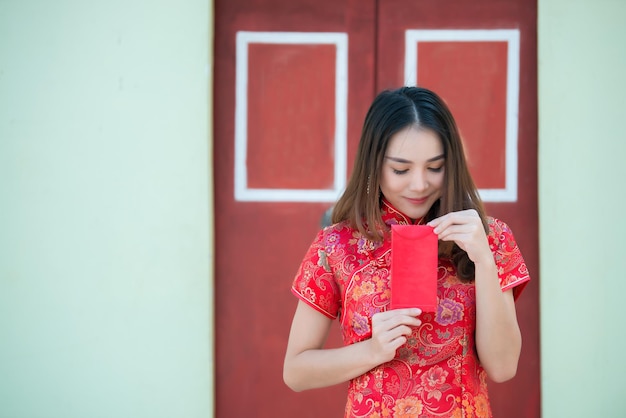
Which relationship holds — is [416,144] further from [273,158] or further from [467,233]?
[273,158]

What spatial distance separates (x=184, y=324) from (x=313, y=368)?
68.5 inches

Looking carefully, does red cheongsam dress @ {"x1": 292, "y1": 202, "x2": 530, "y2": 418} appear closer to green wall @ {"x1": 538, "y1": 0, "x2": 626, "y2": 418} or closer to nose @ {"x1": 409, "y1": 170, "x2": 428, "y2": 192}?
nose @ {"x1": 409, "y1": 170, "x2": 428, "y2": 192}

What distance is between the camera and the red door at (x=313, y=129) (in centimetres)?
368

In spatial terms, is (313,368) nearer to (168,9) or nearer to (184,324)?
(184,324)

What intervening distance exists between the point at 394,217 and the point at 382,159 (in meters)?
0.18

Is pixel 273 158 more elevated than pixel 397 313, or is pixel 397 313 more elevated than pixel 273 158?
pixel 273 158

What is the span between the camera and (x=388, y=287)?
1.99 m

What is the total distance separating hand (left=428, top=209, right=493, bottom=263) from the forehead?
18cm

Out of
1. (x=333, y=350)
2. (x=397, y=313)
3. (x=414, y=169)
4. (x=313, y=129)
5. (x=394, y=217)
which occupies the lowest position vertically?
(x=333, y=350)

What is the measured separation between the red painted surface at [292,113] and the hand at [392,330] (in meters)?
1.90

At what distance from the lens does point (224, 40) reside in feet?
12.3

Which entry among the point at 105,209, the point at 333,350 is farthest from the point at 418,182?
the point at 105,209

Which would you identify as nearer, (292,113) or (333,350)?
(333,350)

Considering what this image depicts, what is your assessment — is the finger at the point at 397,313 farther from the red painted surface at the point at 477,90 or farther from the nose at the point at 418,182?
the red painted surface at the point at 477,90
